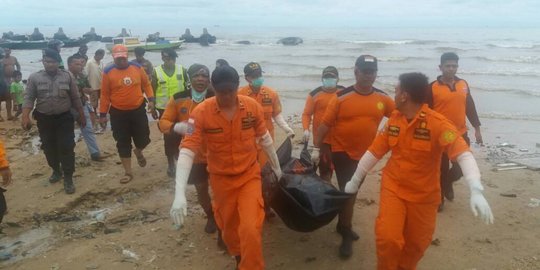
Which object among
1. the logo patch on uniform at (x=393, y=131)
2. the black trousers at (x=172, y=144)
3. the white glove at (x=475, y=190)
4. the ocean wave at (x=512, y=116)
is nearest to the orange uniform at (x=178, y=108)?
the black trousers at (x=172, y=144)

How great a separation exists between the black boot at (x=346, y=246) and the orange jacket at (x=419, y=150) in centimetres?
104

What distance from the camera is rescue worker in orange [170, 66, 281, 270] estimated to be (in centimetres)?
345

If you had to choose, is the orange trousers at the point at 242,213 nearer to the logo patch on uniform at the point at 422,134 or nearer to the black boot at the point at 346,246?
the black boot at the point at 346,246

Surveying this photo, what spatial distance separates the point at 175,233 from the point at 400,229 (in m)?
2.58

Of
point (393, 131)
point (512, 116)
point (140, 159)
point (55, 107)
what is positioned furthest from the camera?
point (512, 116)

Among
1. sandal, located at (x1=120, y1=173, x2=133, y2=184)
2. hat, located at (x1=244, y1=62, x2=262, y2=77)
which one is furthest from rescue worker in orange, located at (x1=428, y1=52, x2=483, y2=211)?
sandal, located at (x1=120, y1=173, x2=133, y2=184)

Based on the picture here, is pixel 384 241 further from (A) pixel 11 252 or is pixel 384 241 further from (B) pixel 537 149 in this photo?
(B) pixel 537 149

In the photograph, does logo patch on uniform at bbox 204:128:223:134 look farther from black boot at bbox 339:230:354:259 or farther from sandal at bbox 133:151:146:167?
sandal at bbox 133:151:146:167

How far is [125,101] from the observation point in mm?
6508

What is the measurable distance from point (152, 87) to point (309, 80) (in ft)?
51.6

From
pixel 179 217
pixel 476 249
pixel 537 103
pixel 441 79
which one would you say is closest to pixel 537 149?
pixel 441 79

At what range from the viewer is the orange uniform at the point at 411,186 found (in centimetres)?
325

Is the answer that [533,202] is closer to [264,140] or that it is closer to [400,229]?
[400,229]

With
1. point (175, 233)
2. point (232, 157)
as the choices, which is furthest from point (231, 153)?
point (175, 233)
